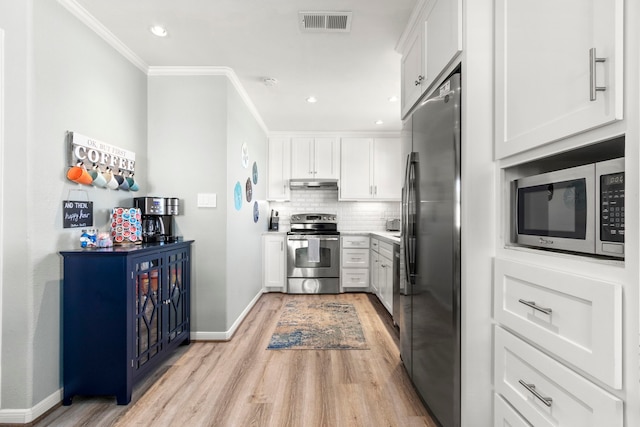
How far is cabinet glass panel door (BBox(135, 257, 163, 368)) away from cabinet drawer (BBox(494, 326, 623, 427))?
6.77 feet

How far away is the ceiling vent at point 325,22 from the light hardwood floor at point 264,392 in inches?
98.0

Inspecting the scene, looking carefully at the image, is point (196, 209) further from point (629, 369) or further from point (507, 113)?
point (629, 369)

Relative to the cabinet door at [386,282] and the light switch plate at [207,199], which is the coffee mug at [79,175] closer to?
the light switch plate at [207,199]

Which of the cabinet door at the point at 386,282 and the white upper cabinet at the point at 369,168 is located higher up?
the white upper cabinet at the point at 369,168

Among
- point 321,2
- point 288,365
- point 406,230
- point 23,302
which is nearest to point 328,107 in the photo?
point 321,2

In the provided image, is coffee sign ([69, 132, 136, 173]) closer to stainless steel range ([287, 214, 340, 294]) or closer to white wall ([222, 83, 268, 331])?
white wall ([222, 83, 268, 331])

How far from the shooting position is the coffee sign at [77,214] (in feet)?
6.91

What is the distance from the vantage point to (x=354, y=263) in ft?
16.8

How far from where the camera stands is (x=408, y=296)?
2.31m

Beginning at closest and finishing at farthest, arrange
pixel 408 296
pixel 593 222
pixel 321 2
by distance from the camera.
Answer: pixel 593 222, pixel 321 2, pixel 408 296

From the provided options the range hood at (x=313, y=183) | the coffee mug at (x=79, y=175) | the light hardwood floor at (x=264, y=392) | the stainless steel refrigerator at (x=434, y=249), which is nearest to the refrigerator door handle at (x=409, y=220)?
the stainless steel refrigerator at (x=434, y=249)

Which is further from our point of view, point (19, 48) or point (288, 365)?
point (288, 365)

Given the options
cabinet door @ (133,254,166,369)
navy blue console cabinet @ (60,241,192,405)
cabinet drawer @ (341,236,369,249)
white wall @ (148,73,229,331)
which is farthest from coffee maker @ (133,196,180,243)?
cabinet drawer @ (341,236,369,249)

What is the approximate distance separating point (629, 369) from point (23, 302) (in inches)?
102
